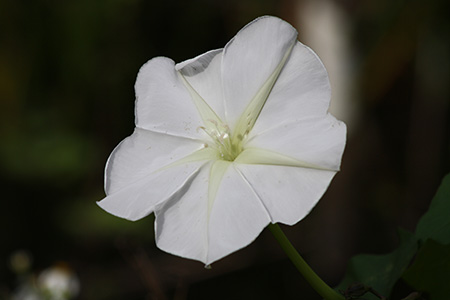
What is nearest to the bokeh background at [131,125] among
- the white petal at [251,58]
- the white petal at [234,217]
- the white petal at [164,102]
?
the white petal at [164,102]

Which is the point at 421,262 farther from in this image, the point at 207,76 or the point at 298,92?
the point at 207,76

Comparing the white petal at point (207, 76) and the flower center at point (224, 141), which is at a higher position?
the white petal at point (207, 76)

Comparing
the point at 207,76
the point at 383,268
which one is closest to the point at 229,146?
the point at 207,76

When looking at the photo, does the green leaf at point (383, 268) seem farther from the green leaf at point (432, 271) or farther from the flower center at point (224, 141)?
the flower center at point (224, 141)

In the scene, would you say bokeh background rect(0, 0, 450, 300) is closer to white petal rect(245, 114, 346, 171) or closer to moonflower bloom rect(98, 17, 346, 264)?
moonflower bloom rect(98, 17, 346, 264)

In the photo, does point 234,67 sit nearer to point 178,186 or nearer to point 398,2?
point 178,186

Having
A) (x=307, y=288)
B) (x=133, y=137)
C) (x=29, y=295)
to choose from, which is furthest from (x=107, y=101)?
(x=133, y=137)

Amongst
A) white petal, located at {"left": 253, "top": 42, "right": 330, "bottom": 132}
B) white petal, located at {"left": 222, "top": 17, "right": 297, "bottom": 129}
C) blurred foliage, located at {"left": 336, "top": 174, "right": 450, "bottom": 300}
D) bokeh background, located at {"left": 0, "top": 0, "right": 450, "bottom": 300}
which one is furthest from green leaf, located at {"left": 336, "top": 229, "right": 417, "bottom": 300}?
bokeh background, located at {"left": 0, "top": 0, "right": 450, "bottom": 300}
